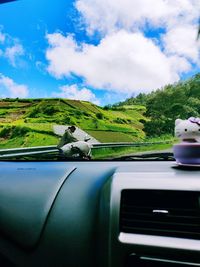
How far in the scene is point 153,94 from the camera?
4738 millimetres

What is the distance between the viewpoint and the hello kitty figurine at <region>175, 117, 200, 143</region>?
2840 mm

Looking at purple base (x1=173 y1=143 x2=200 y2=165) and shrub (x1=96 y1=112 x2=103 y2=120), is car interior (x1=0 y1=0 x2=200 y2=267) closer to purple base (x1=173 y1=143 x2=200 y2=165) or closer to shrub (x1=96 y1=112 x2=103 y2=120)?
purple base (x1=173 y1=143 x2=200 y2=165)

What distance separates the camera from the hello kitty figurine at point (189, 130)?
284cm

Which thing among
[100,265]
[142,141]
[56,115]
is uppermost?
[56,115]

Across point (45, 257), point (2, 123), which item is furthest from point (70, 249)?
point (2, 123)

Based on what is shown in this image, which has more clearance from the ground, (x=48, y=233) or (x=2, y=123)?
(x=2, y=123)

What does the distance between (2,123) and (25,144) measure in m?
0.38

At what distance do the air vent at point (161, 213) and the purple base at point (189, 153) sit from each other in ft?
1.16

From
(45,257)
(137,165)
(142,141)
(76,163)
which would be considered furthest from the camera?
(142,141)

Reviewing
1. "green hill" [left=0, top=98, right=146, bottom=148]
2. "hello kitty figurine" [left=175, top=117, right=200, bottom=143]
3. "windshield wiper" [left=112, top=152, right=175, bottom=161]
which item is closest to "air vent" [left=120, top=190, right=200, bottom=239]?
"hello kitty figurine" [left=175, top=117, right=200, bottom=143]

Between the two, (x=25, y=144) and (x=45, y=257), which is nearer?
(x=45, y=257)

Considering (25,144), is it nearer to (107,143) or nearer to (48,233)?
(107,143)

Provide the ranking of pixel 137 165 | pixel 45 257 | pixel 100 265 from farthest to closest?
pixel 137 165
pixel 45 257
pixel 100 265

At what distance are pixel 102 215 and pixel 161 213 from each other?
14.4 inches
